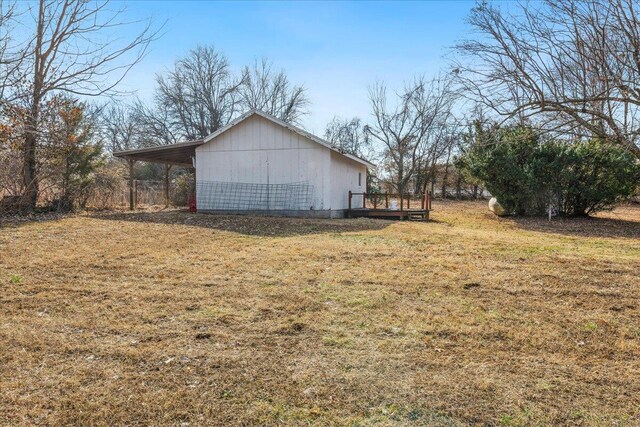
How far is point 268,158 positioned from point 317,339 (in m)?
11.6

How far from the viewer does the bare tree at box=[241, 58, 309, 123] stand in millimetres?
33812

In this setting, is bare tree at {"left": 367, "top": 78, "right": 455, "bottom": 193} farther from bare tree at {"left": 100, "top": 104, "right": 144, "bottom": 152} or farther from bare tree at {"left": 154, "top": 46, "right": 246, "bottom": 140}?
bare tree at {"left": 100, "top": 104, "right": 144, "bottom": 152}

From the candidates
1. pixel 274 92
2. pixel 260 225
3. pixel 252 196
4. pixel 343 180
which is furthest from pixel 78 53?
pixel 274 92

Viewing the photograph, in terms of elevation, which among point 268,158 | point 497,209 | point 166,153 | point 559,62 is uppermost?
point 559,62

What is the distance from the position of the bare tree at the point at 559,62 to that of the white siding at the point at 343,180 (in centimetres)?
727

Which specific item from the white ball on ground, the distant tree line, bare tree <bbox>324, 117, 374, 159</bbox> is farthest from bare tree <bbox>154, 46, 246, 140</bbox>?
the white ball on ground

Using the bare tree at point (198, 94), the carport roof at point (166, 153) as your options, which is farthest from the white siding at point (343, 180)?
the bare tree at point (198, 94)

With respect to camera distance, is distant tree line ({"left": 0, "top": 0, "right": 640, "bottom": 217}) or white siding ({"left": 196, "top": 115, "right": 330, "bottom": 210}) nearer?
distant tree line ({"left": 0, "top": 0, "right": 640, "bottom": 217})

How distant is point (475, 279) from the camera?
522cm

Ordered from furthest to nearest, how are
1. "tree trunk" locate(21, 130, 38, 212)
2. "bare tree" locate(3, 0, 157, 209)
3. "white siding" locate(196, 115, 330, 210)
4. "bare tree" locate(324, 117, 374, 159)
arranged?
"bare tree" locate(324, 117, 374, 159), "white siding" locate(196, 115, 330, 210), "tree trunk" locate(21, 130, 38, 212), "bare tree" locate(3, 0, 157, 209)

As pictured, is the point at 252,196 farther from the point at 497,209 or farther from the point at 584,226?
the point at 584,226

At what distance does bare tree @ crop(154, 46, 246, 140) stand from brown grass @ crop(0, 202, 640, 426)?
26369 mm

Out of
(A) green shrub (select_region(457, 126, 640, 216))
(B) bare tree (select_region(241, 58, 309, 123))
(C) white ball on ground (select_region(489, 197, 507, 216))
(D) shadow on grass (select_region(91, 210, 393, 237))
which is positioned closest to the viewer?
(D) shadow on grass (select_region(91, 210, 393, 237))

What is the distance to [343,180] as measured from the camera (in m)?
16.0
